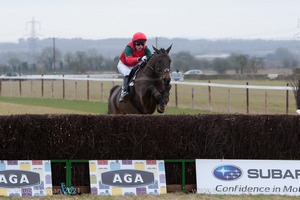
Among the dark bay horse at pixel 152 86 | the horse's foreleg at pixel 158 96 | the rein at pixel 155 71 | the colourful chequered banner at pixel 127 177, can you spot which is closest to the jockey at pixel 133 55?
the dark bay horse at pixel 152 86

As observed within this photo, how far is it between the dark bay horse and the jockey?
243 millimetres

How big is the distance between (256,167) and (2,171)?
371 cm

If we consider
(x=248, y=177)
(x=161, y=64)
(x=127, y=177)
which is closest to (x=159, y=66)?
(x=161, y=64)

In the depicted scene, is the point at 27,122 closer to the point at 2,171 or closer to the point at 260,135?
the point at 2,171

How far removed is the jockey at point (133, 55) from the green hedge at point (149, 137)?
2978 millimetres

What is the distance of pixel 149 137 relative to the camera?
29.0 feet

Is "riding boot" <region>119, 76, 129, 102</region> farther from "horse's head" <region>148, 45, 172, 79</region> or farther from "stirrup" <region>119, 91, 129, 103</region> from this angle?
"horse's head" <region>148, 45, 172, 79</region>

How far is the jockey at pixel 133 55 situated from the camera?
38.2 feet

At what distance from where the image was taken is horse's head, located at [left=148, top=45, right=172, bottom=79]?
10.8 metres

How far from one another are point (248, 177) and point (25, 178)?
3247 millimetres

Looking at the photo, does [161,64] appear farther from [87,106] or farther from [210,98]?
[87,106]

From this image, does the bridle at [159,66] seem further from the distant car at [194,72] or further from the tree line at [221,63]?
the distant car at [194,72]

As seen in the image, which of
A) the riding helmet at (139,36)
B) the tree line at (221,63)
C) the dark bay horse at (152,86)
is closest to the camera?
the dark bay horse at (152,86)

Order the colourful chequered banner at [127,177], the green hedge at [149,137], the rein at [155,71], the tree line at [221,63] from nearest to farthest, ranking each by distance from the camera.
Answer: the colourful chequered banner at [127,177] → the green hedge at [149,137] → the rein at [155,71] → the tree line at [221,63]
